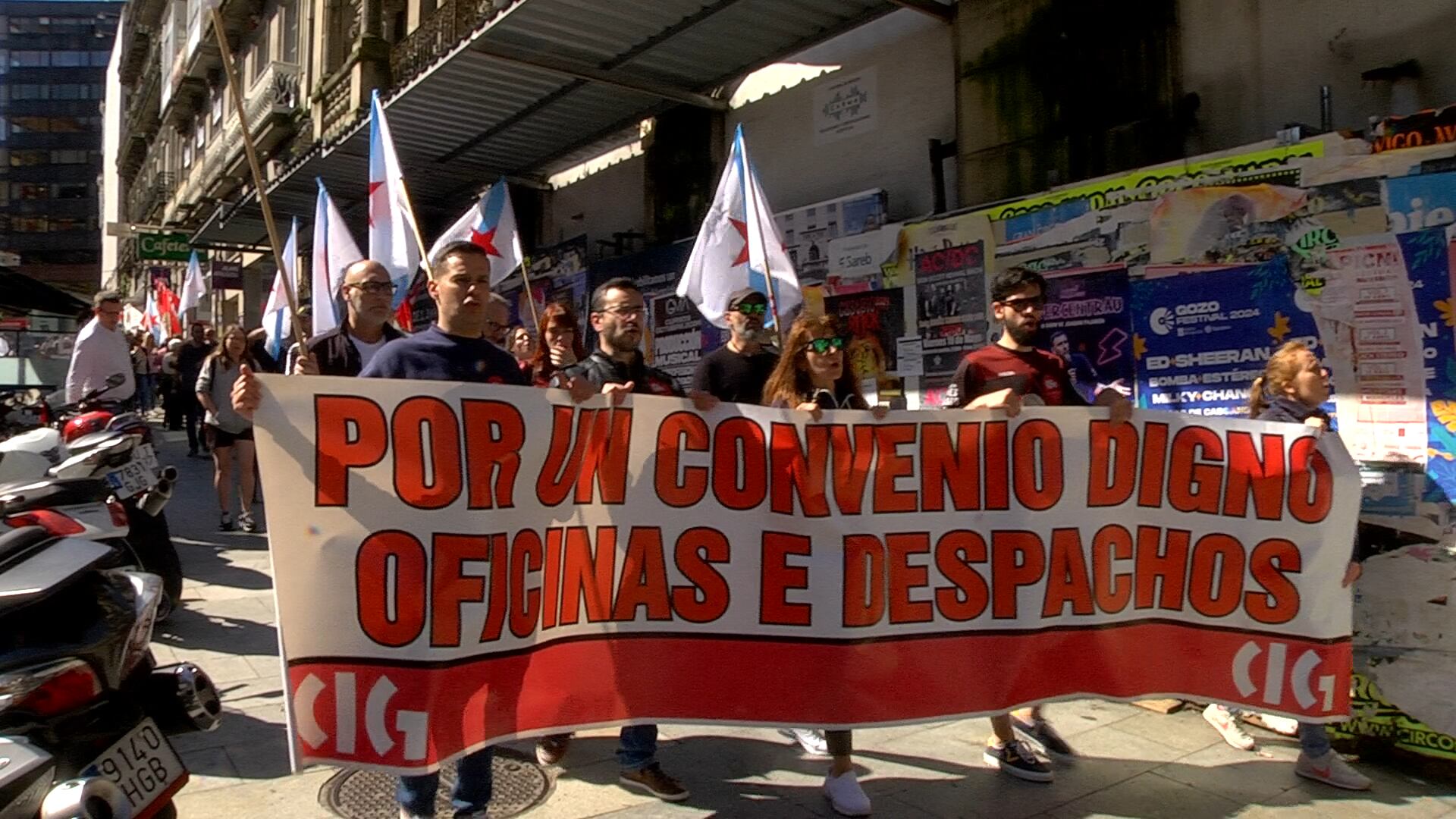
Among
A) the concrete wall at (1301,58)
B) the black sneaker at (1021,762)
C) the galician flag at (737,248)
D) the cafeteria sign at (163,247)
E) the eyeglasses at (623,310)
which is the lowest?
the black sneaker at (1021,762)

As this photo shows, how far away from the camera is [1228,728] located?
14.7 feet

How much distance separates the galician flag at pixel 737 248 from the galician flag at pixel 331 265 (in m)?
2.37

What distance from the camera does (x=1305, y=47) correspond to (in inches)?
254

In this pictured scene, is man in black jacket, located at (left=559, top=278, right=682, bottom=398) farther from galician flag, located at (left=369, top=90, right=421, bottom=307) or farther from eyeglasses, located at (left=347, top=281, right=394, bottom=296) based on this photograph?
galician flag, located at (left=369, top=90, right=421, bottom=307)

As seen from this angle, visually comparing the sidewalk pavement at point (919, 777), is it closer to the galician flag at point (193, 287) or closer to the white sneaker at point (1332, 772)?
the white sneaker at point (1332, 772)

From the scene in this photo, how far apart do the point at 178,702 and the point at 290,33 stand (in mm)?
23755

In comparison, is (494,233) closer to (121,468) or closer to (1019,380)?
(121,468)

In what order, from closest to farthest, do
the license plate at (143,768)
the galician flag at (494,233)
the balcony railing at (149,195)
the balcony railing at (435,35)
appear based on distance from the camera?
the license plate at (143,768) → the galician flag at (494,233) → the balcony railing at (435,35) → the balcony railing at (149,195)

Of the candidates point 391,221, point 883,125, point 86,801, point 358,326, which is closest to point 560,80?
point 883,125

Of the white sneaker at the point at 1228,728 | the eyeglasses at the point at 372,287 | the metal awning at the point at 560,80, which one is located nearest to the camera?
the white sneaker at the point at 1228,728

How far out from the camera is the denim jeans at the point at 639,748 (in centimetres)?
→ 374

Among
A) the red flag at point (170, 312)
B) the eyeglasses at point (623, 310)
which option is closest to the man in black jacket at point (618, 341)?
the eyeglasses at point (623, 310)

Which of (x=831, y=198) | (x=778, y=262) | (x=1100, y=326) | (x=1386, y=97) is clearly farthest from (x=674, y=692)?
(x=831, y=198)

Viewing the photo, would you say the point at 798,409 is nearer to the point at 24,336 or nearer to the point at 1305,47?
the point at 1305,47
